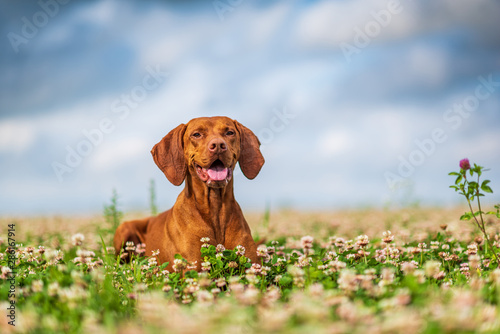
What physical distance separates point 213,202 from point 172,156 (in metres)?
0.76

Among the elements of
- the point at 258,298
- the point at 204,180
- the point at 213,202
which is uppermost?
the point at 204,180

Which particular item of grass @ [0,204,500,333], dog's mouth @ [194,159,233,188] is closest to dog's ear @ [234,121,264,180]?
dog's mouth @ [194,159,233,188]

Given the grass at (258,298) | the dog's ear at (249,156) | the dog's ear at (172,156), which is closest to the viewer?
the grass at (258,298)

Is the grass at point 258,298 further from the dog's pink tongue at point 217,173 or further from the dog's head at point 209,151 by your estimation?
the dog's head at point 209,151

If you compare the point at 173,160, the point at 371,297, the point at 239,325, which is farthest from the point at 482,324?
the point at 173,160

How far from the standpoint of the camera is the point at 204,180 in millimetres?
5191

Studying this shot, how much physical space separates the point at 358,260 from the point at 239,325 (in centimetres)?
347

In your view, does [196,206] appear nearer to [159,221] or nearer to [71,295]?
[159,221]

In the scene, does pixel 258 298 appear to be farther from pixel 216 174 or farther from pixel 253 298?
pixel 216 174

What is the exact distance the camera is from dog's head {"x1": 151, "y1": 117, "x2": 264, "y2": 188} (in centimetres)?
509

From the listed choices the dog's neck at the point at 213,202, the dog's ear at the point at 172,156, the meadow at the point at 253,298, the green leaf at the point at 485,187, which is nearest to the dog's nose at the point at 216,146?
the dog's neck at the point at 213,202

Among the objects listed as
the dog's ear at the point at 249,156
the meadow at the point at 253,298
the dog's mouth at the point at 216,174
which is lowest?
the meadow at the point at 253,298

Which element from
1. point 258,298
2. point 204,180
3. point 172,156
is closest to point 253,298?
point 258,298

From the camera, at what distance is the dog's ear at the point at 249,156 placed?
5.72 m
